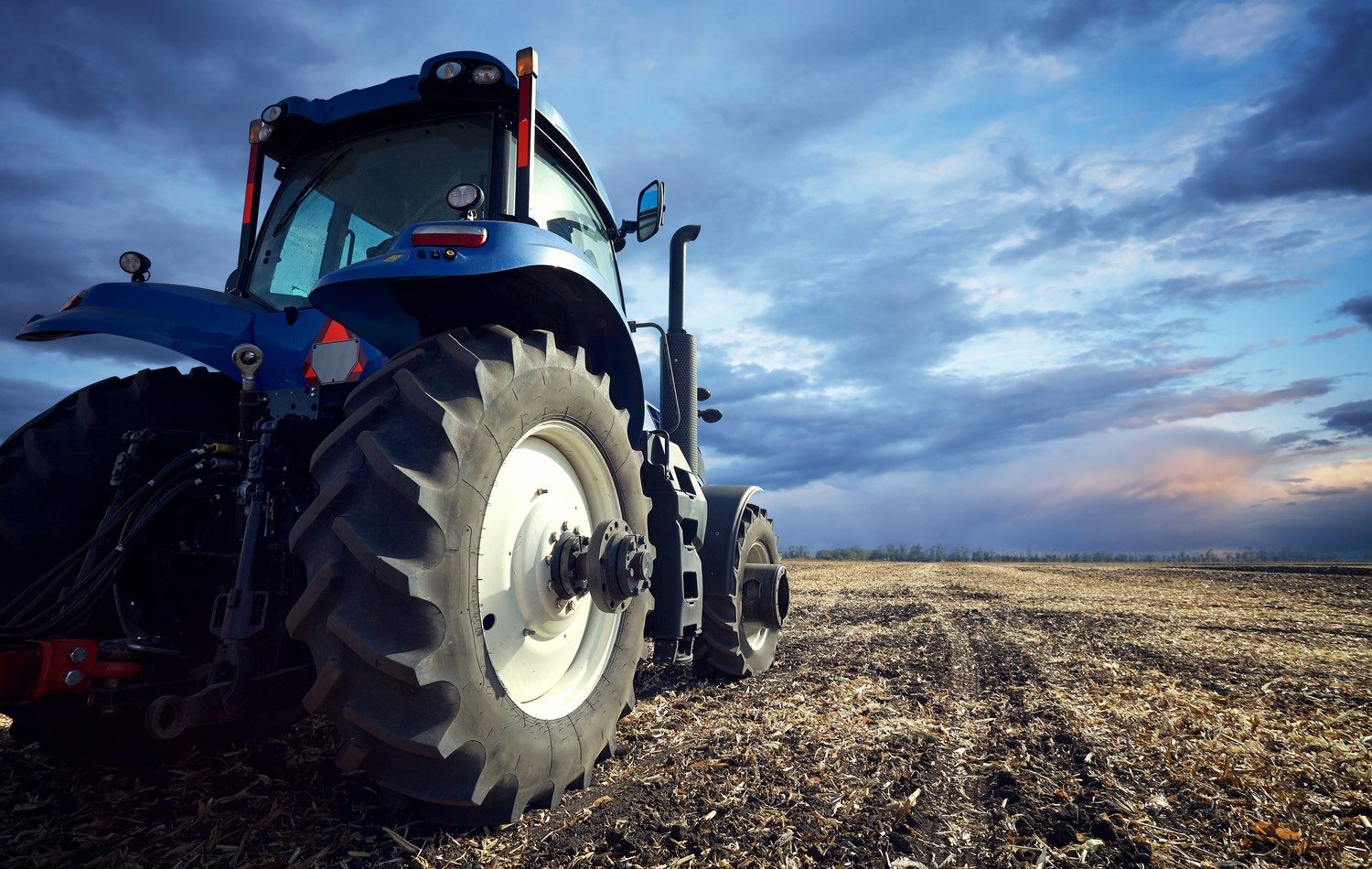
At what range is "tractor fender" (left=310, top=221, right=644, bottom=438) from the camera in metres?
2.25

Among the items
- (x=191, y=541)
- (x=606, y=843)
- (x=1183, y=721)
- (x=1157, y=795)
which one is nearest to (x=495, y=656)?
(x=606, y=843)

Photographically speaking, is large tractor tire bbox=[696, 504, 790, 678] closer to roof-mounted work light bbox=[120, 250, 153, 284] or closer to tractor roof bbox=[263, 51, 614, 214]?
tractor roof bbox=[263, 51, 614, 214]

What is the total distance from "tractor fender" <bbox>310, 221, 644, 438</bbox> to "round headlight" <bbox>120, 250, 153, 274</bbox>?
1.29 m

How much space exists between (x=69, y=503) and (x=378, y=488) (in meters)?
1.80

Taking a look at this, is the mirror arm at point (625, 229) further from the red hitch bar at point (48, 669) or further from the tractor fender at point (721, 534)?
the red hitch bar at point (48, 669)

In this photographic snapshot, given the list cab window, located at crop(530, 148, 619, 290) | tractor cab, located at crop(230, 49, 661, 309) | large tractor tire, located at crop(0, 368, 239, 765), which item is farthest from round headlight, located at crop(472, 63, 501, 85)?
large tractor tire, located at crop(0, 368, 239, 765)

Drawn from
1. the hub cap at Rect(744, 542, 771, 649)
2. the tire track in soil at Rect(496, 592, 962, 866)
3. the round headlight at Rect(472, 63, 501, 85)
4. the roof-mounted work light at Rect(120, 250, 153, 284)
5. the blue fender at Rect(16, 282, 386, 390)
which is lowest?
the tire track in soil at Rect(496, 592, 962, 866)

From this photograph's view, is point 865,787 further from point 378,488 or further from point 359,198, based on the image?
point 359,198

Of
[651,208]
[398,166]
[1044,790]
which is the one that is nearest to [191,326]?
[398,166]

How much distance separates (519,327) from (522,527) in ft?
2.92

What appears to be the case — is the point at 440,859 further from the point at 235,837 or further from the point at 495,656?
the point at 235,837

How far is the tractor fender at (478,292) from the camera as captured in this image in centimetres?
225

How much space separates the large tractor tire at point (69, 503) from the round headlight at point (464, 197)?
154 centimetres

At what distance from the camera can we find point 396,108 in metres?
3.17
